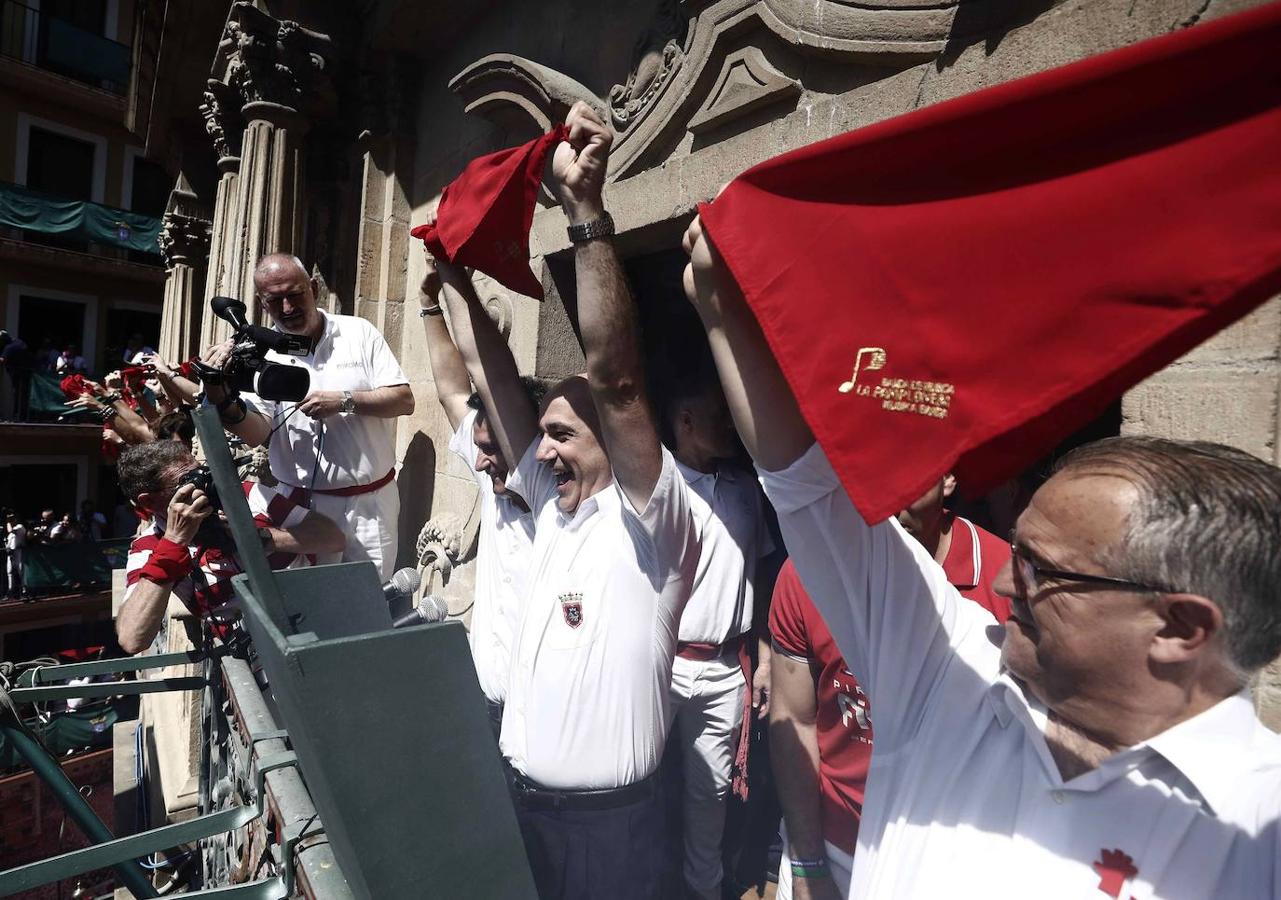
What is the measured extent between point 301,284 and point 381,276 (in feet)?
5.04

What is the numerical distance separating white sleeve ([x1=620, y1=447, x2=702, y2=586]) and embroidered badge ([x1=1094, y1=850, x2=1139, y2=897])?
117cm

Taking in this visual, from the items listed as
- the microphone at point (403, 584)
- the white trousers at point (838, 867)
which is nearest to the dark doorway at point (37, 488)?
the microphone at point (403, 584)

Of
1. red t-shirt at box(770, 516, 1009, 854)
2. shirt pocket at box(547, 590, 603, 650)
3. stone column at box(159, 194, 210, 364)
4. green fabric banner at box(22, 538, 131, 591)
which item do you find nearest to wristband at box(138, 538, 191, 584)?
shirt pocket at box(547, 590, 603, 650)

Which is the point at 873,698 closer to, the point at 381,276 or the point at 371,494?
the point at 371,494

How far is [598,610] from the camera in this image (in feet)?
6.64

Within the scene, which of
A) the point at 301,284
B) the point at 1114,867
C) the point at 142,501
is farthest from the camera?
the point at 301,284

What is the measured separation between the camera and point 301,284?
3.56 metres

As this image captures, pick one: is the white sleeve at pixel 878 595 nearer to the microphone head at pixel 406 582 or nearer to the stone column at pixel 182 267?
the microphone head at pixel 406 582

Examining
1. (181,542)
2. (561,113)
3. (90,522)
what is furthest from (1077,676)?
(90,522)

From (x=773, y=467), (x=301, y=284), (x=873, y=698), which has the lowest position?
(x=873, y=698)

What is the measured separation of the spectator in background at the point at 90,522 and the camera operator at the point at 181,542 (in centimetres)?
1874

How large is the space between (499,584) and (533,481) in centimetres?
48

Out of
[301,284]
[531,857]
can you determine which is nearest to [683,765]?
[531,857]

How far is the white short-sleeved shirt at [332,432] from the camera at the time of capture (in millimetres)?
3621
